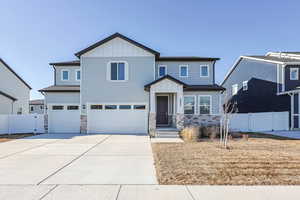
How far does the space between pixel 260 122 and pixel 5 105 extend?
80.5 ft

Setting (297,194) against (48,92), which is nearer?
(297,194)

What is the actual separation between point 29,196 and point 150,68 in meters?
12.1

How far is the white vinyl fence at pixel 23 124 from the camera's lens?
14906 millimetres

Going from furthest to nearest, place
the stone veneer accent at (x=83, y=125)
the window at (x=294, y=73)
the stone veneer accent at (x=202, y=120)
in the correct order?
the window at (x=294, y=73) < the stone veneer accent at (x=202, y=120) < the stone veneer accent at (x=83, y=125)

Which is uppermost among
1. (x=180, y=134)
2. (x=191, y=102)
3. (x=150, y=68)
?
(x=150, y=68)

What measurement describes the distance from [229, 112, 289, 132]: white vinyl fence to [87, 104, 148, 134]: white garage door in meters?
7.81

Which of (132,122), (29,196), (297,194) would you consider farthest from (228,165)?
(132,122)

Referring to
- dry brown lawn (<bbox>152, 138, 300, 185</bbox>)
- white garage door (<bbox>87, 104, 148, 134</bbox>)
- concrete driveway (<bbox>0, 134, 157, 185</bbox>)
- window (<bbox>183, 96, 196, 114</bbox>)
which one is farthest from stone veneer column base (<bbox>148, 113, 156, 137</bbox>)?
dry brown lawn (<bbox>152, 138, 300, 185</bbox>)

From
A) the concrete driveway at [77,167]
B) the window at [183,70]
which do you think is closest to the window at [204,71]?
the window at [183,70]

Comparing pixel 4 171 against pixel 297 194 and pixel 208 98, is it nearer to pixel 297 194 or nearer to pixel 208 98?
pixel 297 194

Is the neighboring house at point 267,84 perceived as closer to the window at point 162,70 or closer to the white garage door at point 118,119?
the window at point 162,70

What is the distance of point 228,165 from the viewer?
19.6ft

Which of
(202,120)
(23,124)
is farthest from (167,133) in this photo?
(23,124)

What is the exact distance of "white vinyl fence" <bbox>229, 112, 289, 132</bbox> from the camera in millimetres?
15750
